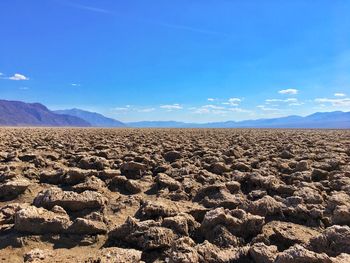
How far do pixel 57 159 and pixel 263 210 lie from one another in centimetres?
526

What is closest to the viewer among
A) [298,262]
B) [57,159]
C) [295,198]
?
[298,262]

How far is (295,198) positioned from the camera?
4512 mm

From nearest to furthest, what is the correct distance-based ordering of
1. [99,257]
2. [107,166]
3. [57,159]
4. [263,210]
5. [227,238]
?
[99,257]
[227,238]
[263,210]
[107,166]
[57,159]

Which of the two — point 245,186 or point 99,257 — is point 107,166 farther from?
point 99,257

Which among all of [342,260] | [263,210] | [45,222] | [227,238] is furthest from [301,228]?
[45,222]

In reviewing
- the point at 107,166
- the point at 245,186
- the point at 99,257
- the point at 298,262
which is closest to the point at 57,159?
the point at 107,166

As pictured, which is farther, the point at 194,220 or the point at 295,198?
the point at 295,198

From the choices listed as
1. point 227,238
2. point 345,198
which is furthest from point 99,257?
point 345,198

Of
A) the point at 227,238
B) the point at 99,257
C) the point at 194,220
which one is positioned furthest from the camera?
the point at 194,220

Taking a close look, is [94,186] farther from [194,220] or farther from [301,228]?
[301,228]

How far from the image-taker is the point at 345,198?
462 cm

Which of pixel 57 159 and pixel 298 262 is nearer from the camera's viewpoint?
pixel 298 262

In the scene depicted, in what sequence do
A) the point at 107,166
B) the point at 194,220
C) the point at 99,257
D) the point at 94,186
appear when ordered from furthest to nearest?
1. the point at 107,166
2. the point at 94,186
3. the point at 194,220
4. the point at 99,257

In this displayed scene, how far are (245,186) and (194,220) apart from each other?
204 cm
